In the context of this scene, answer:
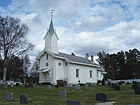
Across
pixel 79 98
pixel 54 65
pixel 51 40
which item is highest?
pixel 51 40

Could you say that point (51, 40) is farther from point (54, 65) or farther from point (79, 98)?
point (79, 98)

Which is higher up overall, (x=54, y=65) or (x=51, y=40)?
(x=51, y=40)

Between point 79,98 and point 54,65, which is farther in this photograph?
point 54,65

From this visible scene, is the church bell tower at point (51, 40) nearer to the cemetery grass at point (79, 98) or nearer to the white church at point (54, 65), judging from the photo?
the white church at point (54, 65)

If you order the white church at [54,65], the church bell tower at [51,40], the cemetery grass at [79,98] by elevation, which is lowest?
the cemetery grass at [79,98]

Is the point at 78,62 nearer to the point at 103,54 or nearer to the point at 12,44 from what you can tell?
the point at 12,44

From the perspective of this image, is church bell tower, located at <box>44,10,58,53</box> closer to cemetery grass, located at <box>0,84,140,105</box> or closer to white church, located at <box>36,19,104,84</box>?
white church, located at <box>36,19,104,84</box>

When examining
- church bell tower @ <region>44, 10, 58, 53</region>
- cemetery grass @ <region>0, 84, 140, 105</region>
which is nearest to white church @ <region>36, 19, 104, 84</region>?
church bell tower @ <region>44, 10, 58, 53</region>

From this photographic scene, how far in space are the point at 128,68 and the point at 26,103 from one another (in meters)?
70.6

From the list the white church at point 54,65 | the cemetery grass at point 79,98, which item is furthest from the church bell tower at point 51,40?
the cemetery grass at point 79,98

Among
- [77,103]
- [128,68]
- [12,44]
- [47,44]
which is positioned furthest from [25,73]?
[77,103]

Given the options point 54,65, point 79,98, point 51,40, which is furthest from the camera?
point 51,40

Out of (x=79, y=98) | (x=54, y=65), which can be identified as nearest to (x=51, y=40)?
(x=54, y=65)

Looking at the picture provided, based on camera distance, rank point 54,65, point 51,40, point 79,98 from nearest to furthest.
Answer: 1. point 79,98
2. point 54,65
3. point 51,40
